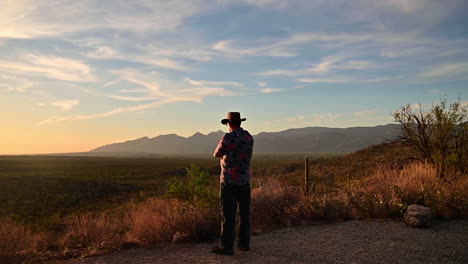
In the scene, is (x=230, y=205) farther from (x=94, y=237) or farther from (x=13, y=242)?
(x=13, y=242)

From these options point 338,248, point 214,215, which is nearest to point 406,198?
point 338,248

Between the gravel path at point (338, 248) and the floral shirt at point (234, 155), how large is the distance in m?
1.43

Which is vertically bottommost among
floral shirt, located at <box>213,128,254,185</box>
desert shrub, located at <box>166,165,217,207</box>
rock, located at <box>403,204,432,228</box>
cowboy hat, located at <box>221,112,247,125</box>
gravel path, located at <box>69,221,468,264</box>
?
gravel path, located at <box>69,221,468,264</box>

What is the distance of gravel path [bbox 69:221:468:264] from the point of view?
6.32 meters

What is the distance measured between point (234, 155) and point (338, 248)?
9.12 ft

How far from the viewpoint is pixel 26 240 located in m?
8.31

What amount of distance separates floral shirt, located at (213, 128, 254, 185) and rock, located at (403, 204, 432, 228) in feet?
15.3

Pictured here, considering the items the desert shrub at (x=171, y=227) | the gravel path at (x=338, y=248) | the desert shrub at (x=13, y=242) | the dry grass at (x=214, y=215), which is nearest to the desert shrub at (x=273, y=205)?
the dry grass at (x=214, y=215)

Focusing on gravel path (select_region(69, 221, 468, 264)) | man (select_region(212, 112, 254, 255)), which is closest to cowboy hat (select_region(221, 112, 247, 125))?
man (select_region(212, 112, 254, 255))

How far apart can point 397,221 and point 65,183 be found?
44.0 metres

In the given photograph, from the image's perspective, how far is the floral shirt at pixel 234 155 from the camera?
21.3ft

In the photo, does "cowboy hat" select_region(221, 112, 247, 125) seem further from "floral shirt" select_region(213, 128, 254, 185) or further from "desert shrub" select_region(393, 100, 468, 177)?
"desert shrub" select_region(393, 100, 468, 177)

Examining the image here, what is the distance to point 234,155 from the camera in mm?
6520

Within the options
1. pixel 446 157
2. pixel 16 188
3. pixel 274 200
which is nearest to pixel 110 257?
pixel 274 200
